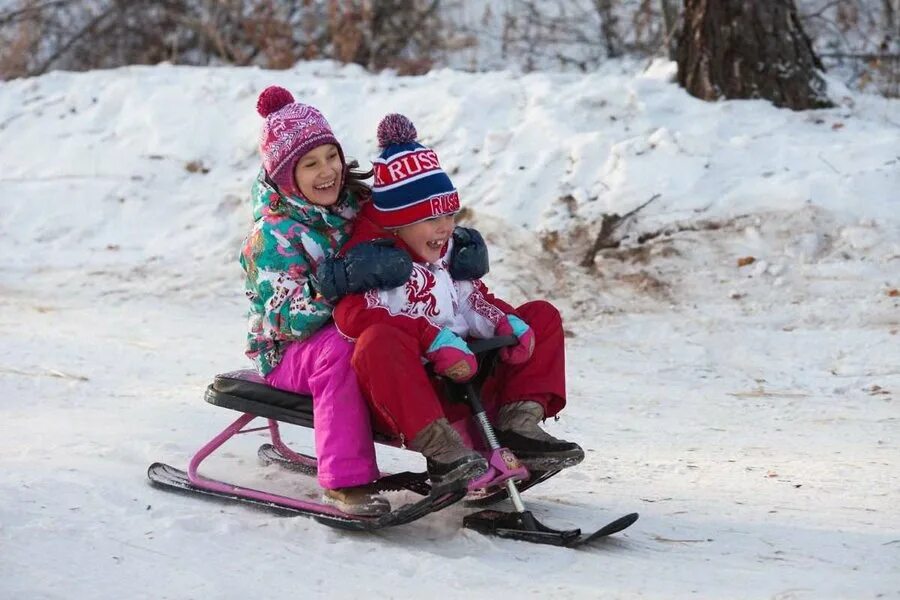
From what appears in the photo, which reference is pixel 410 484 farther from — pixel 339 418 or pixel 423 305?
pixel 423 305

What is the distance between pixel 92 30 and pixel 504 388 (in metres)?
9.98

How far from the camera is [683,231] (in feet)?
23.2

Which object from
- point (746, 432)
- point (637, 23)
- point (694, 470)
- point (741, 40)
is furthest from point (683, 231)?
point (637, 23)

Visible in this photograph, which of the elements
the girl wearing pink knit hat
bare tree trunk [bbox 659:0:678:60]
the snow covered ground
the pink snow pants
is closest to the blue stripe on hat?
the girl wearing pink knit hat

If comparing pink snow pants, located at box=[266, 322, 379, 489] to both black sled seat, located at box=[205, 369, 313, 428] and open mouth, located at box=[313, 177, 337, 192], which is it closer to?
black sled seat, located at box=[205, 369, 313, 428]

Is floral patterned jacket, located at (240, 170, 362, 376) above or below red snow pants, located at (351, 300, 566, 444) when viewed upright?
above

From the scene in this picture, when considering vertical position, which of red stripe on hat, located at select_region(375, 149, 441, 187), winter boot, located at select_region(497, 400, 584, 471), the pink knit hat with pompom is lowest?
winter boot, located at select_region(497, 400, 584, 471)

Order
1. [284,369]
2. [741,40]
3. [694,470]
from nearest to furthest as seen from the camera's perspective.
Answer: [284,369]
[694,470]
[741,40]

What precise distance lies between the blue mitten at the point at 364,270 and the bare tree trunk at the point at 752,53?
5.07 metres

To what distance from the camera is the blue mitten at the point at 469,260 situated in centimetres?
397

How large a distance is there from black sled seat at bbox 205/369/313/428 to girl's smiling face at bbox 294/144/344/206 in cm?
60

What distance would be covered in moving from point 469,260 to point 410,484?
2.40 feet

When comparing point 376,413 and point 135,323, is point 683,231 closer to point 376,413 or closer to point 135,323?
point 135,323

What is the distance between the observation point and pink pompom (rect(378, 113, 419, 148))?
3855 millimetres
